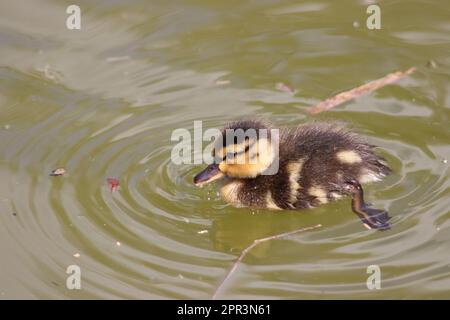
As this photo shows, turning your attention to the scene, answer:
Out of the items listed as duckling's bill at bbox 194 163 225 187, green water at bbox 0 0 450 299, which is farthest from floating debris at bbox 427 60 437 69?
duckling's bill at bbox 194 163 225 187

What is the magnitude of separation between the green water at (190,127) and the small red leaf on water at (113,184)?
0.12 feet

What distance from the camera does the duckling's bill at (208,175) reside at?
12.8 ft

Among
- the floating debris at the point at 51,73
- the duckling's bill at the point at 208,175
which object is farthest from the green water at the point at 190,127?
the duckling's bill at the point at 208,175

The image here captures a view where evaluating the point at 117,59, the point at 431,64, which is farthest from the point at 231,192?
the point at 431,64

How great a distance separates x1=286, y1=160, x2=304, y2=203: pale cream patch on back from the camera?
3914 millimetres

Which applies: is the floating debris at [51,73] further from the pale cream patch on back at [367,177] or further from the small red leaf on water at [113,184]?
the pale cream patch on back at [367,177]

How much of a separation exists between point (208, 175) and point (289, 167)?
35cm

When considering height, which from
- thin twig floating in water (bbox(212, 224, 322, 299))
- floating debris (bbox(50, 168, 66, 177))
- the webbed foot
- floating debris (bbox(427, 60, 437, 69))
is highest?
floating debris (bbox(427, 60, 437, 69))

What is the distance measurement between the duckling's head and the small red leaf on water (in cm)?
36

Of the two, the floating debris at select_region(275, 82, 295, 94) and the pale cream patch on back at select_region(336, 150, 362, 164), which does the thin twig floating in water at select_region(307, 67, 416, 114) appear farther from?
the pale cream patch on back at select_region(336, 150, 362, 164)

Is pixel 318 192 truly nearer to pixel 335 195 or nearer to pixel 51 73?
pixel 335 195

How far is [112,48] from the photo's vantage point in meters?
5.14

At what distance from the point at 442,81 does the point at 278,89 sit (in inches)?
32.9

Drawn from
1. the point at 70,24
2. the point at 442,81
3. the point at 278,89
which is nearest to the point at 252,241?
the point at 278,89
